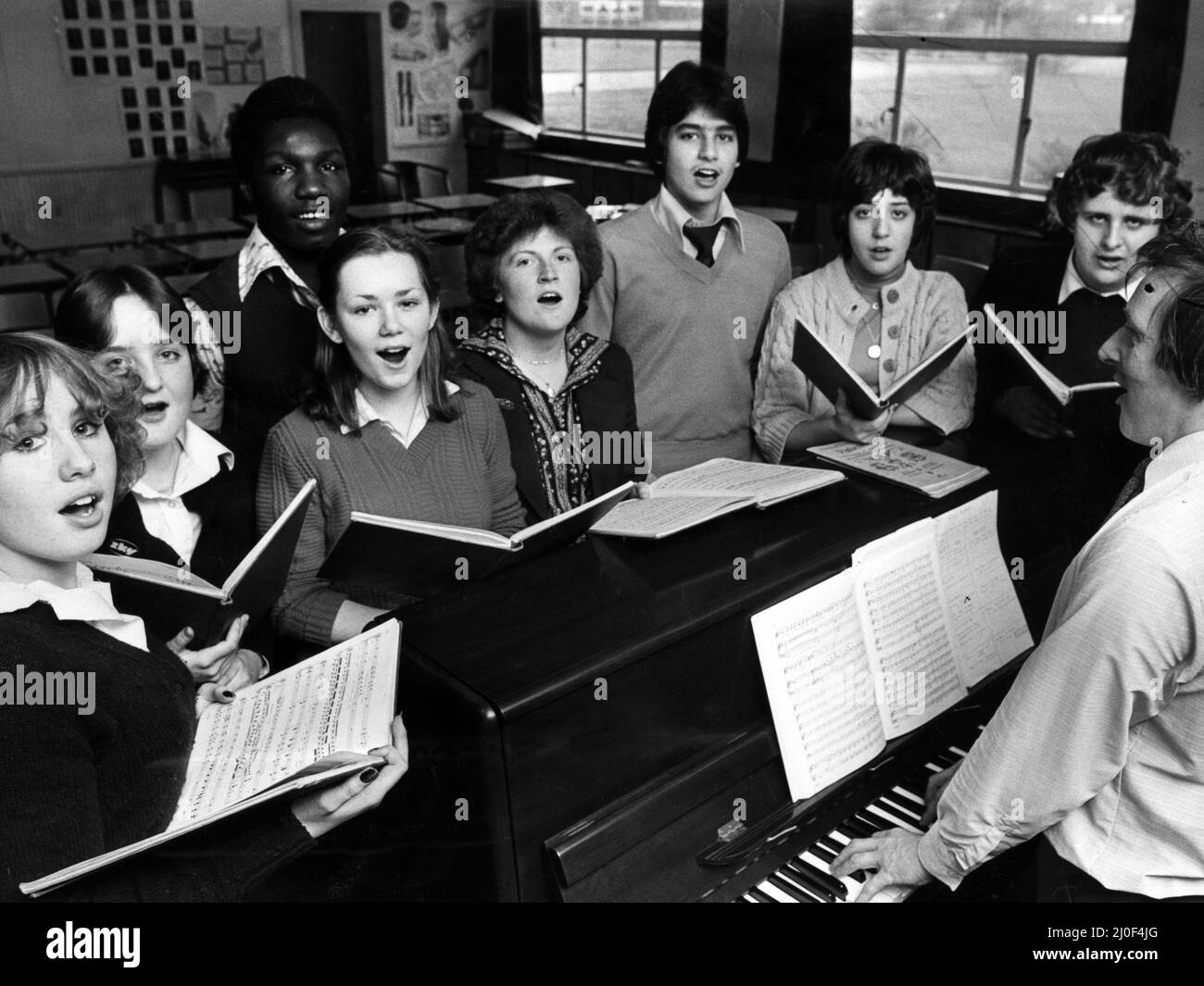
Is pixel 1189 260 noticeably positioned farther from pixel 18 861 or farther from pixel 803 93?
pixel 803 93

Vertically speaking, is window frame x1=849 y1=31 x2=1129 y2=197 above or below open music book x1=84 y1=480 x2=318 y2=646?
above

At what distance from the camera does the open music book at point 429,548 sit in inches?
51.8

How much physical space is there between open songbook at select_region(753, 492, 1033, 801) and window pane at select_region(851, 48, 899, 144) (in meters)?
1.53

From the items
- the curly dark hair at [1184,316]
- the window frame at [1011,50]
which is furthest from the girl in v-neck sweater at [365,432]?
the window frame at [1011,50]

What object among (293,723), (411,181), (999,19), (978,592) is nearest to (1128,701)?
(978,592)

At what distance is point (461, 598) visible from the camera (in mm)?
1442

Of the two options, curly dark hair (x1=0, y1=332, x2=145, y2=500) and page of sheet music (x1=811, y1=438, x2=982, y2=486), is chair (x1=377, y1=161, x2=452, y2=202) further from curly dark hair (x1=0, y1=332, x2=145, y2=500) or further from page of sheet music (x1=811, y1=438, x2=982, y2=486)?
curly dark hair (x1=0, y1=332, x2=145, y2=500)

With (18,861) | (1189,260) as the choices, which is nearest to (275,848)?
(18,861)

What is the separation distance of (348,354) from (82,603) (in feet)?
2.67

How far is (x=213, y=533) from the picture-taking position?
181 centimetres

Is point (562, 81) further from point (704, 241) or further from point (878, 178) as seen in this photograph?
point (878, 178)

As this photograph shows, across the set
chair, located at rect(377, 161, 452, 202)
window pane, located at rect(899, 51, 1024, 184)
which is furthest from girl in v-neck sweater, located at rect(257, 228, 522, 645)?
window pane, located at rect(899, 51, 1024, 184)

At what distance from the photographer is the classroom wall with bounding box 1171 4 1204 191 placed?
6.70ft

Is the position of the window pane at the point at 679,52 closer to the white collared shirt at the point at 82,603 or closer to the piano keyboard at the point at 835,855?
the piano keyboard at the point at 835,855
